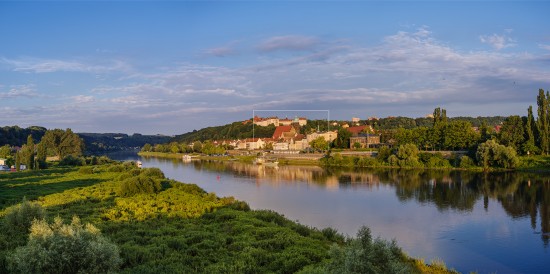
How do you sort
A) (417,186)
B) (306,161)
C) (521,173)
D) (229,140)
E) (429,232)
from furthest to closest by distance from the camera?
(229,140), (306,161), (521,173), (417,186), (429,232)

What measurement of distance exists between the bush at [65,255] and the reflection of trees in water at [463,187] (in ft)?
61.3

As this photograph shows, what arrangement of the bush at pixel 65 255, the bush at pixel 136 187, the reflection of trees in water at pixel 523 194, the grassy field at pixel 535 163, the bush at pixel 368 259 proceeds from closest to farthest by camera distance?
the bush at pixel 368 259, the bush at pixel 65 255, the bush at pixel 136 187, the reflection of trees in water at pixel 523 194, the grassy field at pixel 535 163

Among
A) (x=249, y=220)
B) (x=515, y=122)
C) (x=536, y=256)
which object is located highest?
(x=515, y=122)

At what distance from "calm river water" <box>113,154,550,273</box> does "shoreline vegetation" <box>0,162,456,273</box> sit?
419 centimetres

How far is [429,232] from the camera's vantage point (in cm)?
2041

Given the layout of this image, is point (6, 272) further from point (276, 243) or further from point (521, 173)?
point (521, 173)

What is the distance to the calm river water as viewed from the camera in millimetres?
16922

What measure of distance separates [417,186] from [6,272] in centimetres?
3451

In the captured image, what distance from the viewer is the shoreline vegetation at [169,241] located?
7.52 m

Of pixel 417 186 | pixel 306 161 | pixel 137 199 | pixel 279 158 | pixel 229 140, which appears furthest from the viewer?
pixel 229 140

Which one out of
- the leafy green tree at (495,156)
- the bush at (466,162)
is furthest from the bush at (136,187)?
the bush at (466,162)

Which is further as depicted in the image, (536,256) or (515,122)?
(515,122)

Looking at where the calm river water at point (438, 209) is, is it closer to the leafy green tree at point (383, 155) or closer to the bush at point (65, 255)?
the bush at point (65, 255)

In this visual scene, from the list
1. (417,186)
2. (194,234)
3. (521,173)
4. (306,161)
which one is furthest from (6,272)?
(306,161)
